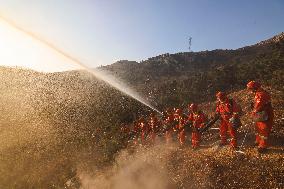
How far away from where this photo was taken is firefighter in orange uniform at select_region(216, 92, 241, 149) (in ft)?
35.1

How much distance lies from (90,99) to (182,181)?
3535 centimetres

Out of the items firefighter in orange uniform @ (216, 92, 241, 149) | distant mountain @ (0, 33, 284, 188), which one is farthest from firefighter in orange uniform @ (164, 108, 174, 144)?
firefighter in orange uniform @ (216, 92, 241, 149)

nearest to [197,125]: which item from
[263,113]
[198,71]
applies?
[263,113]

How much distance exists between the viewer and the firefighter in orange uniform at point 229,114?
1070 centimetres

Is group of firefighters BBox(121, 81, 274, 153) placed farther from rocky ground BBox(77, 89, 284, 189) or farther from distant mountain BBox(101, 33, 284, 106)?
distant mountain BBox(101, 33, 284, 106)

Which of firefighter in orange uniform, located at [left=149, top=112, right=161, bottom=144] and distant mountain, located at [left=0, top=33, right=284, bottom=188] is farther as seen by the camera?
distant mountain, located at [left=0, top=33, right=284, bottom=188]

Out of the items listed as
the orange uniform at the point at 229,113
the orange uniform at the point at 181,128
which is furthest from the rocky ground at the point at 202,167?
the orange uniform at the point at 229,113

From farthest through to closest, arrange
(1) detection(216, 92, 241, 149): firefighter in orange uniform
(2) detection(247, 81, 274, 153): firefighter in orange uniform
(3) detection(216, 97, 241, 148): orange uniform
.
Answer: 1. (3) detection(216, 97, 241, 148): orange uniform
2. (1) detection(216, 92, 241, 149): firefighter in orange uniform
3. (2) detection(247, 81, 274, 153): firefighter in orange uniform

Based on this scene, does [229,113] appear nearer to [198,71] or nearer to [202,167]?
[202,167]

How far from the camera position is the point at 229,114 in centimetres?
1108

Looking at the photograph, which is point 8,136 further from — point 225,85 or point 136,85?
point 136,85

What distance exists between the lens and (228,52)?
7169 cm

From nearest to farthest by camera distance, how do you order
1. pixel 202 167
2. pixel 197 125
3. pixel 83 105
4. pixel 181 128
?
1. pixel 202 167
2. pixel 197 125
3. pixel 181 128
4. pixel 83 105

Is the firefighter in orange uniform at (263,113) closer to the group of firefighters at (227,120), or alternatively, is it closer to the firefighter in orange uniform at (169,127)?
the group of firefighters at (227,120)
